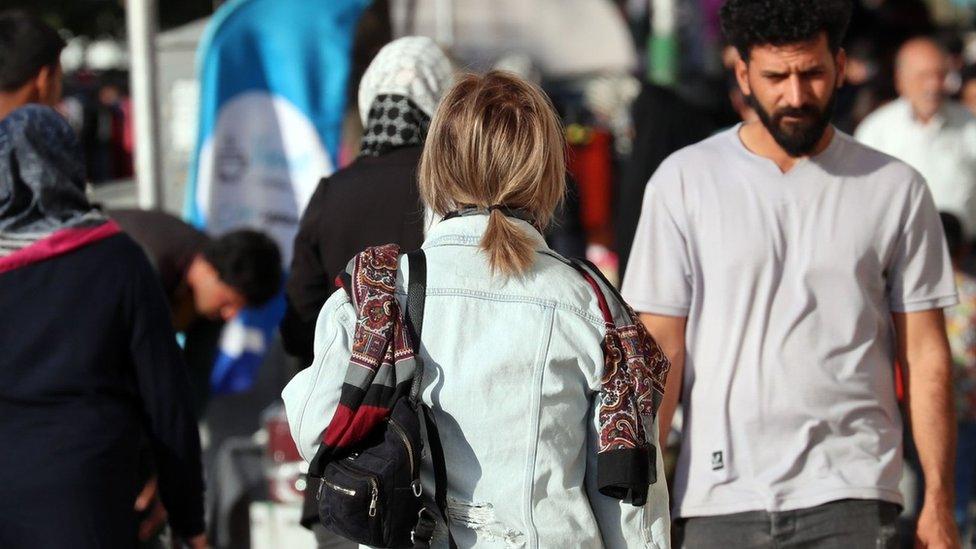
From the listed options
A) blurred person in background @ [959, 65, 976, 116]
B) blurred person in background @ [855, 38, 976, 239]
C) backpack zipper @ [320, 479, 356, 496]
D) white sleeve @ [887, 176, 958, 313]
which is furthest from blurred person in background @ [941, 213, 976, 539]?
backpack zipper @ [320, 479, 356, 496]

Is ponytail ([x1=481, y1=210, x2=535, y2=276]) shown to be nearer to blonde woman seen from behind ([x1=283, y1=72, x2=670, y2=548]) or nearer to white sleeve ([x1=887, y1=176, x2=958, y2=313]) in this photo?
blonde woman seen from behind ([x1=283, y1=72, x2=670, y2=548])

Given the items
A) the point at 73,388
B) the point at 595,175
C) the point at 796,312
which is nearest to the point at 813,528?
the point at 796,312

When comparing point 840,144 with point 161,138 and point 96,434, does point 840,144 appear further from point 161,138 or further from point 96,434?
point 161,138

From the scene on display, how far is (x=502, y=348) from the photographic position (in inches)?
97.3

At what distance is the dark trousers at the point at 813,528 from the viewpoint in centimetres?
340

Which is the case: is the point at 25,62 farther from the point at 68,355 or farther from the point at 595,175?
the point at 595,175

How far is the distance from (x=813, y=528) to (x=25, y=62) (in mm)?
2774

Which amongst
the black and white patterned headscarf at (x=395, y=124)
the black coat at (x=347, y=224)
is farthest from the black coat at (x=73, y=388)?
the black and white patterned headscarf at (x=395, y=124)

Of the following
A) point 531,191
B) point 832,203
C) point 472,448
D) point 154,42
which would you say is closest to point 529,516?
point 472,448

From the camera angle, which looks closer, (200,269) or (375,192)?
(375,192)

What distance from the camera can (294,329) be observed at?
12.1 ft

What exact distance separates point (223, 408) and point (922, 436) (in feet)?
14.1

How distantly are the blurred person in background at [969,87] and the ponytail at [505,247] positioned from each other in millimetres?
5881

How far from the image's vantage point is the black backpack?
7.82 ft
